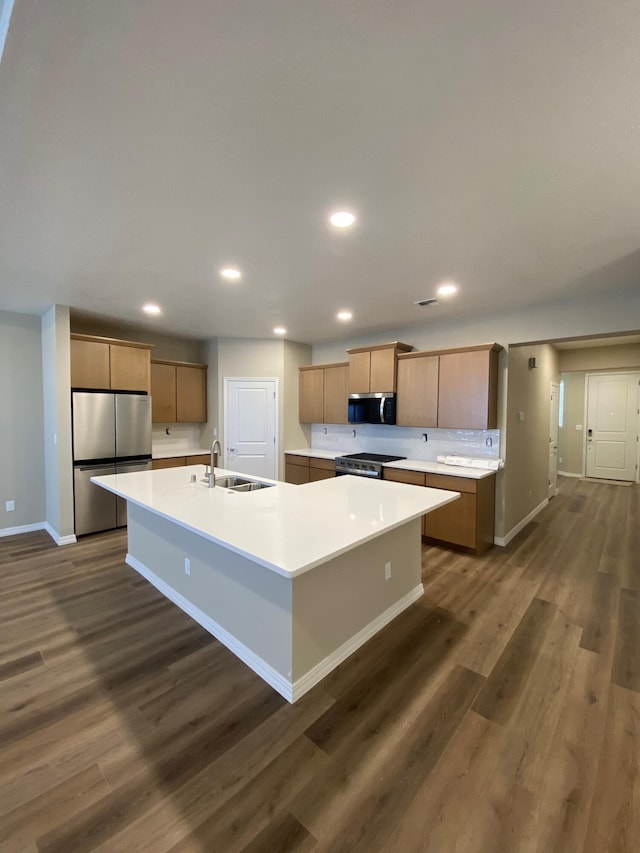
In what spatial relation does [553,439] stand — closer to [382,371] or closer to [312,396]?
[382,371]

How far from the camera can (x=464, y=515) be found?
379 cm

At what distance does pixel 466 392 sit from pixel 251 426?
3.20m

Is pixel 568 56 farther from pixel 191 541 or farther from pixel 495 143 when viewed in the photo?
pixel 191 541


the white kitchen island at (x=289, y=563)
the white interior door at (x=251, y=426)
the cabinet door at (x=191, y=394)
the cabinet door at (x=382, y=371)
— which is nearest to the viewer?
the white kitchen island at (x=289, y=563)

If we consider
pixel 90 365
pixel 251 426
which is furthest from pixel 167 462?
pixel 90 365

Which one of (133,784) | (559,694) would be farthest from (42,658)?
(559,694)

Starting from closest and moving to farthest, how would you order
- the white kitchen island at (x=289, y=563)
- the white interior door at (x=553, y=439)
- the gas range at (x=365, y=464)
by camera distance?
the white kitchen island at (x=289, y=563) → the gas range at (x=365, y=464) → the white interior door at (x=553, y=439)

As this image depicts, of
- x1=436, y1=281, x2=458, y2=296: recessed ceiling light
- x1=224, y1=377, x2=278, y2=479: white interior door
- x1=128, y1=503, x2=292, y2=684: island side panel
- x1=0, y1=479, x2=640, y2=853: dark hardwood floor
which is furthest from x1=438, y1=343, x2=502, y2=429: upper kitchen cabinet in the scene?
x1=128, y1=503, x2=292, y2=684: island side panel

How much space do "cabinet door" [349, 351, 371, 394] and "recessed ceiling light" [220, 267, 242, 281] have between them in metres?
2.28

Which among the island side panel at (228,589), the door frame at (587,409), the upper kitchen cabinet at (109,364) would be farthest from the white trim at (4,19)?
the door frame at (587,409)

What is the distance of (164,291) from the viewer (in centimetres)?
340

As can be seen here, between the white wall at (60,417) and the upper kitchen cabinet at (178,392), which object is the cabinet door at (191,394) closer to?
the upper kitchen cabinet at (178,392)

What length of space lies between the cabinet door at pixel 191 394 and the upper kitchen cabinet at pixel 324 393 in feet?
5.11

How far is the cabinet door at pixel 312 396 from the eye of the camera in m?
5.67
